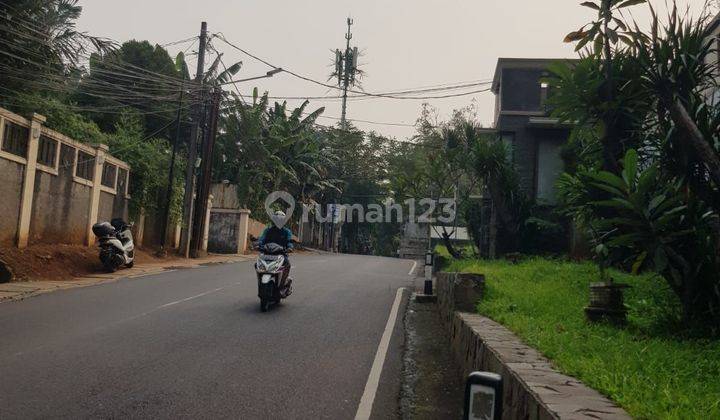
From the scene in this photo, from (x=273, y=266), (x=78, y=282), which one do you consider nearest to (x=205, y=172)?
(x=78, y=282)

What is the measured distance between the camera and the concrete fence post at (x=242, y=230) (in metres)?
33.7

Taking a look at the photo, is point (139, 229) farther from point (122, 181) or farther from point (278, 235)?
point (278, 235)

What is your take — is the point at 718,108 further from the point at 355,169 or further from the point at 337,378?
the point at 355,169

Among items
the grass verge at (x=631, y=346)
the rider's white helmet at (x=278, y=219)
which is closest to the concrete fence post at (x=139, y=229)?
the rider's white helmet at (x=278, y=219)

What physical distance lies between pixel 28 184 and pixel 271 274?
28.8ft

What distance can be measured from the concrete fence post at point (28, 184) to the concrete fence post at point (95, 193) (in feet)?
11.8

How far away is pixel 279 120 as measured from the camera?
38062 mm

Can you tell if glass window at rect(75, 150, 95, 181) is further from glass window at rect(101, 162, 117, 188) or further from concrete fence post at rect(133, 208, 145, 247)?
concrete fence post at rect(133, 208, 145, 247)

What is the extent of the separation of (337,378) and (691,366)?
3373 millimetres

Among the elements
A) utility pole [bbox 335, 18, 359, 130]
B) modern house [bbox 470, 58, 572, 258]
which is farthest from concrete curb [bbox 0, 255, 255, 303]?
utility pole [bbox 335, 18, 359, 130]

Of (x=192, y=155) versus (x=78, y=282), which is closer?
(x=78, y=282)

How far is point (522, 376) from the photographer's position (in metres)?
4.52

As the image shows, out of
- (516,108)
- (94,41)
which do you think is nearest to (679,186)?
(94,41)

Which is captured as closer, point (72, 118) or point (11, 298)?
point (11, 298)
